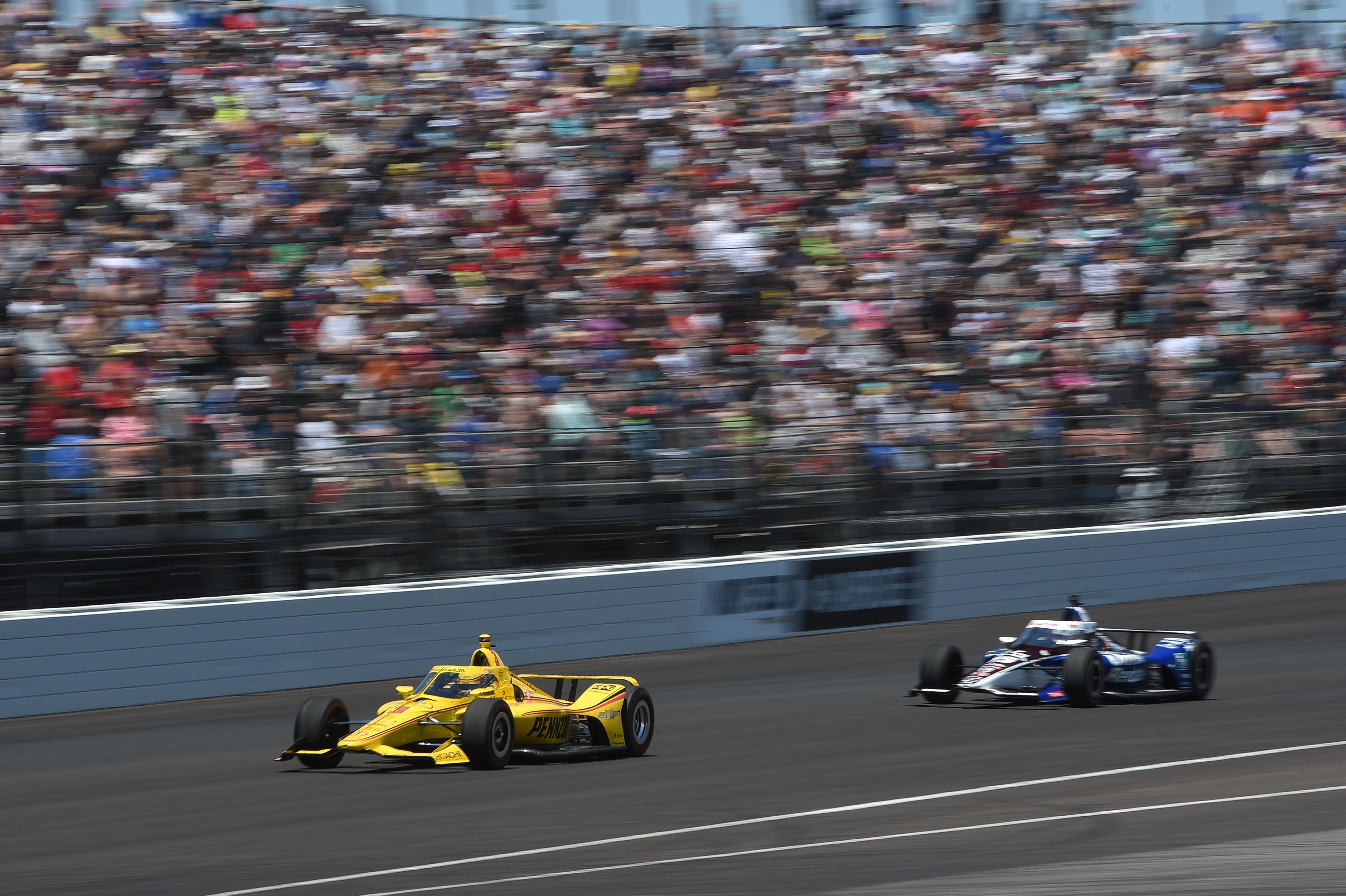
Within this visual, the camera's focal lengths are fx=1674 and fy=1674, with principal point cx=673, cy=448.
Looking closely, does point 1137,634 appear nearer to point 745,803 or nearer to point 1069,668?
point 1069,668

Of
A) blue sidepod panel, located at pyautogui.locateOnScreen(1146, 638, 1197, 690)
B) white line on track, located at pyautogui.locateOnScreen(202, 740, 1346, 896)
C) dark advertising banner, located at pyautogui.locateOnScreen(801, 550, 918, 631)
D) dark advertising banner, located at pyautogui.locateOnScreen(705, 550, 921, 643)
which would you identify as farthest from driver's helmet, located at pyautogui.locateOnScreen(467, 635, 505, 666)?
dark advertising banner, located at pyautogui.locateOnScreen(801, 550, 918, 631)

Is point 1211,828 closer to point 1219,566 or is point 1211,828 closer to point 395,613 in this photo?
point 395,613

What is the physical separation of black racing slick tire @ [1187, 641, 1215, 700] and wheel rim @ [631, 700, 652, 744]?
154 inches

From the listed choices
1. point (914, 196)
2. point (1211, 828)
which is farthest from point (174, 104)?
point (1211, 828)

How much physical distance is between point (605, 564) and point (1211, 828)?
7.43m

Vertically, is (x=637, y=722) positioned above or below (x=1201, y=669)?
above

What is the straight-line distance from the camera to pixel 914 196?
62.0 ft

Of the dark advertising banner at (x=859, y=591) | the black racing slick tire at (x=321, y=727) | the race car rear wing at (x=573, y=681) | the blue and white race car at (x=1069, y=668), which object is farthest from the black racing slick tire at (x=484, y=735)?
the dark advertising banner at (x=859, y=591)

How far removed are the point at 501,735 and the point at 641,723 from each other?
3.36 ft

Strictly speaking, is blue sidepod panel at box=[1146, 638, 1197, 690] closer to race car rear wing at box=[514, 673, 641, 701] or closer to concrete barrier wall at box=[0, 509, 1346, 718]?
race car rear wing at box=[514, 673, 641, 701]

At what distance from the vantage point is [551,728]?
366 inches

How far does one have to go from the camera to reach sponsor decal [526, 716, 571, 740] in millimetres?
9227

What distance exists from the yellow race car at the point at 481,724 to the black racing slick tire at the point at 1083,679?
2854 mm

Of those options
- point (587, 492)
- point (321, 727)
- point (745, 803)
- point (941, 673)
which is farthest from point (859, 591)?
point (745, 803)
